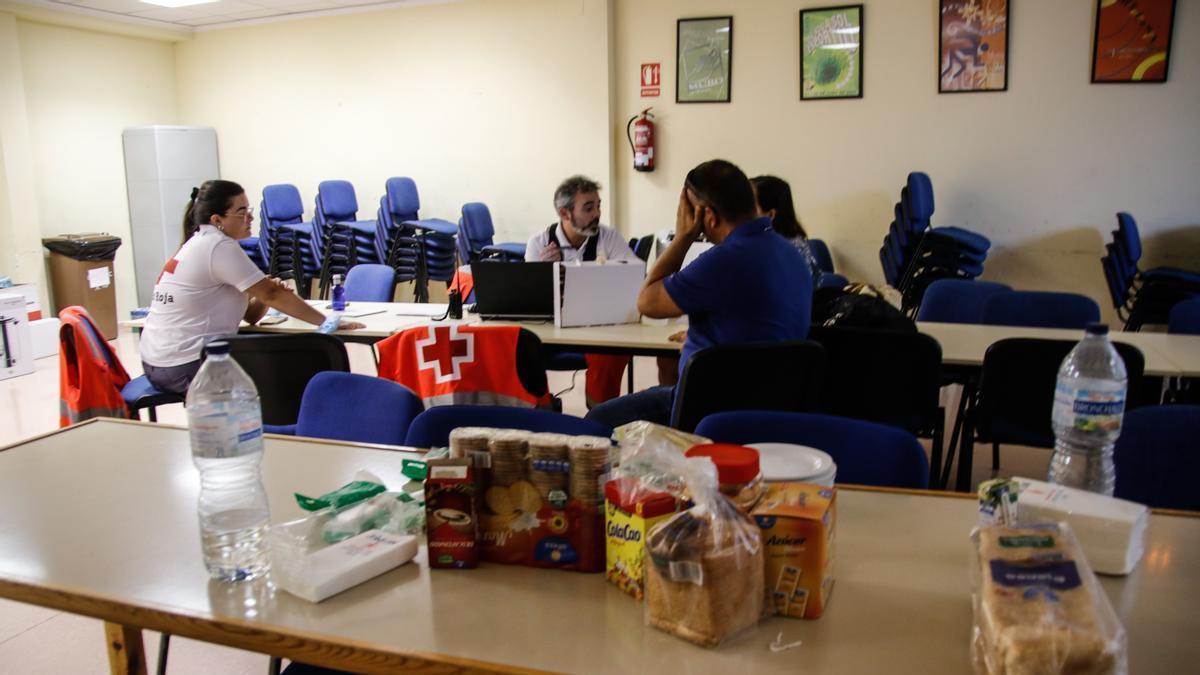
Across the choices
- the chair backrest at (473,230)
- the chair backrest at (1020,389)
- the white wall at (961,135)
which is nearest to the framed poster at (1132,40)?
the white wall at (961,135)

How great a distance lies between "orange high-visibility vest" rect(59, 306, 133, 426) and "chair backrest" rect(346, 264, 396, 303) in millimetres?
1553

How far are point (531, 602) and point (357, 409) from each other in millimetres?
1138

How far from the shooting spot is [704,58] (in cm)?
698

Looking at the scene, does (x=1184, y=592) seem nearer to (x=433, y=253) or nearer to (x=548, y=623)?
Answer: (x=548, y=623)

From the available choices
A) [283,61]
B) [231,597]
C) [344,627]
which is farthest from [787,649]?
[283,61]

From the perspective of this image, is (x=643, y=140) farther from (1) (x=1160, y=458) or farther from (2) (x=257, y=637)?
(2) (x=257, y=637)

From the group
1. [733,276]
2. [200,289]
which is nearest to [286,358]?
[200,289]

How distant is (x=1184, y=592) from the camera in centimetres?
132

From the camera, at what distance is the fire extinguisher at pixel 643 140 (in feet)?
23.6

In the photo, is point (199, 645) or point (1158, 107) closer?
point (199, 645)

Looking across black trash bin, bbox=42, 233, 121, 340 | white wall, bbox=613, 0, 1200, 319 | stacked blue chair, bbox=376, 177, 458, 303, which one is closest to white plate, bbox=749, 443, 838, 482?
white wall, bbox=613, 0, 1200, 319

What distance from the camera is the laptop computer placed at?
3.77 meters

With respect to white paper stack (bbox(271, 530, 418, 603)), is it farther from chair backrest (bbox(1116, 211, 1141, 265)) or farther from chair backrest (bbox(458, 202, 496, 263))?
chair backrest (bbox(458, 202, 496, 263))

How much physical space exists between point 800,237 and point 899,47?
3181mm
